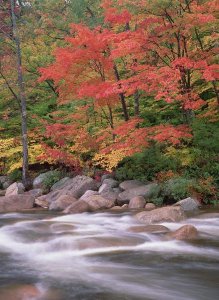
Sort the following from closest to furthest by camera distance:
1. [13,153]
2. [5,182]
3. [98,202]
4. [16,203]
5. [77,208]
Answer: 1. [77,208]
2. [98,202]
3. [16,203]
4. [13,153]
5. [5,182]

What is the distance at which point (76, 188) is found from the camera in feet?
46.4

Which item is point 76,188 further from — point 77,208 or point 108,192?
point 77,208

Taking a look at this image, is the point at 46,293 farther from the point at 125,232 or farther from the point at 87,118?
the point at 87,118

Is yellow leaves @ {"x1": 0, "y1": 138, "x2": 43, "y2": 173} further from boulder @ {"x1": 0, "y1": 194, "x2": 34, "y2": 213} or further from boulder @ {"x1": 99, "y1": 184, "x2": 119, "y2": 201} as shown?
boulder @ {"x1": 99, "y1": 184, "x2": 119, "y2": 201}

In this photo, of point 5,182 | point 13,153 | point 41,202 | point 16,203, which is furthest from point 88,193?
point 5,182

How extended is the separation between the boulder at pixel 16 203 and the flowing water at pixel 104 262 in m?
2.78

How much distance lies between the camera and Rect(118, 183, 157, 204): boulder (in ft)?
40.7

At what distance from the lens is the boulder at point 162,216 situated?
31.8 ft

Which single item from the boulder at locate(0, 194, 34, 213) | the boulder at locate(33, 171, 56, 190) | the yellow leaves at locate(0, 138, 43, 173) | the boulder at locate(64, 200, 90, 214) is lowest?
the boulder at locate(64, 200, 90, 214)

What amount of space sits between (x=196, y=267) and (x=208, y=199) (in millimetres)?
6035

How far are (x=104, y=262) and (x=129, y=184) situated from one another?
22.3ft

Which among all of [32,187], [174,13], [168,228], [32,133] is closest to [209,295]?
[168,228]

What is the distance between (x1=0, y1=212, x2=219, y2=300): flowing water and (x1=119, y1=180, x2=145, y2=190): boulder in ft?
10.2

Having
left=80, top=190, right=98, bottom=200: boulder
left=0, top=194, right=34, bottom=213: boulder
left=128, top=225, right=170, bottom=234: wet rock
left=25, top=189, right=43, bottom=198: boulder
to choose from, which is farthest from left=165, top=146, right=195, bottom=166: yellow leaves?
left=25, top=189, right=43, bottom=198: boulder
